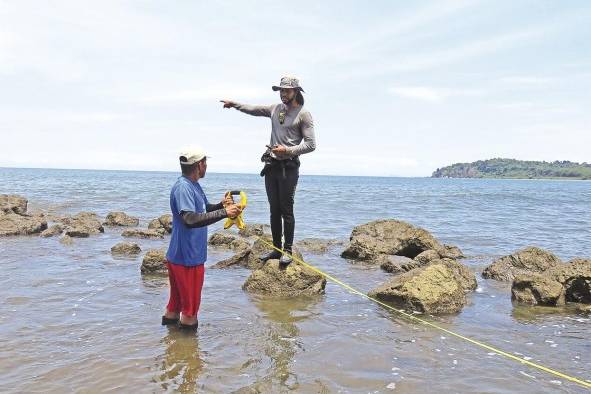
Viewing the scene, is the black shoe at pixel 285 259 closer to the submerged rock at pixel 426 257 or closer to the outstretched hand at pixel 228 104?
the outstretched hand at pixel 228 104

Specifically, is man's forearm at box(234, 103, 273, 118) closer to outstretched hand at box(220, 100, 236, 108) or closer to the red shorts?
outstretched hand at box(220, 100, 236, 108)

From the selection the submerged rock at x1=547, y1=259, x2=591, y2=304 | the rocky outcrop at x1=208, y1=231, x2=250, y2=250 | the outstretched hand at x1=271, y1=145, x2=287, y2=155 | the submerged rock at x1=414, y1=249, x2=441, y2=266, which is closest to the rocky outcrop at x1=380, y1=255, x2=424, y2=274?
the submerged rock at x1=414, y1=249, x2=441, y2=266

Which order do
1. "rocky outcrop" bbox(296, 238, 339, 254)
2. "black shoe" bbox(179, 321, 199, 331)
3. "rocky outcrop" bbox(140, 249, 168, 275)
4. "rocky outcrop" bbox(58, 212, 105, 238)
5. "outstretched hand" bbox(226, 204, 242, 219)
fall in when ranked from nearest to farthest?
"outstretched hand" bbox(226, 204, 242, 219) < "black shoe" bbox(179, 321, 199, 331) < "rocky outcrop" bbox(140, 249, 168, 275) < "rocky outcrop" bbox(296, 238, 339, 254) < "rocky outcrop" bbox(58, 212, 105, 238)

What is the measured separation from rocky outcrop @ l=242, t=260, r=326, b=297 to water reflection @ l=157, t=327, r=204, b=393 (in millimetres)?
2264

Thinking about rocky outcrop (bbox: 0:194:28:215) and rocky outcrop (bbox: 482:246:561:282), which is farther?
rocky outcrop (bbox: 0:194:28:215)

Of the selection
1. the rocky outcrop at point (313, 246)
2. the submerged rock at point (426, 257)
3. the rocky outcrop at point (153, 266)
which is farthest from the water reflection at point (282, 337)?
the rocky outcrop at point (313, 246)

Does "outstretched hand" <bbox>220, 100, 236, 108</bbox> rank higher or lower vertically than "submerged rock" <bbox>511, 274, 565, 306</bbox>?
higher

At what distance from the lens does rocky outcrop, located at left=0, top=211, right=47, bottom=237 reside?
48.0ft

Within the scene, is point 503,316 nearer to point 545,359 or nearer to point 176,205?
point 545,359

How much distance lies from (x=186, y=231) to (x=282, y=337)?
1.71 metres

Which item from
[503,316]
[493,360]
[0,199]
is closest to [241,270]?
[503,316]

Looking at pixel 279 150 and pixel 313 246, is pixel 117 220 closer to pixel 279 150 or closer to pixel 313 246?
pixel 313 246

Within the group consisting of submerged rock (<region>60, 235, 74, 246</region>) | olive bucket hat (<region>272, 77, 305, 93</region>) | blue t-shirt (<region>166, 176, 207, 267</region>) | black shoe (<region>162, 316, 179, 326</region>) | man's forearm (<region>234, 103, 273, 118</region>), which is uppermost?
olive bucket hat (<region>272, 77, 305, 93</region>)

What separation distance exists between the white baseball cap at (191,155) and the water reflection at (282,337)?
7.27ft
